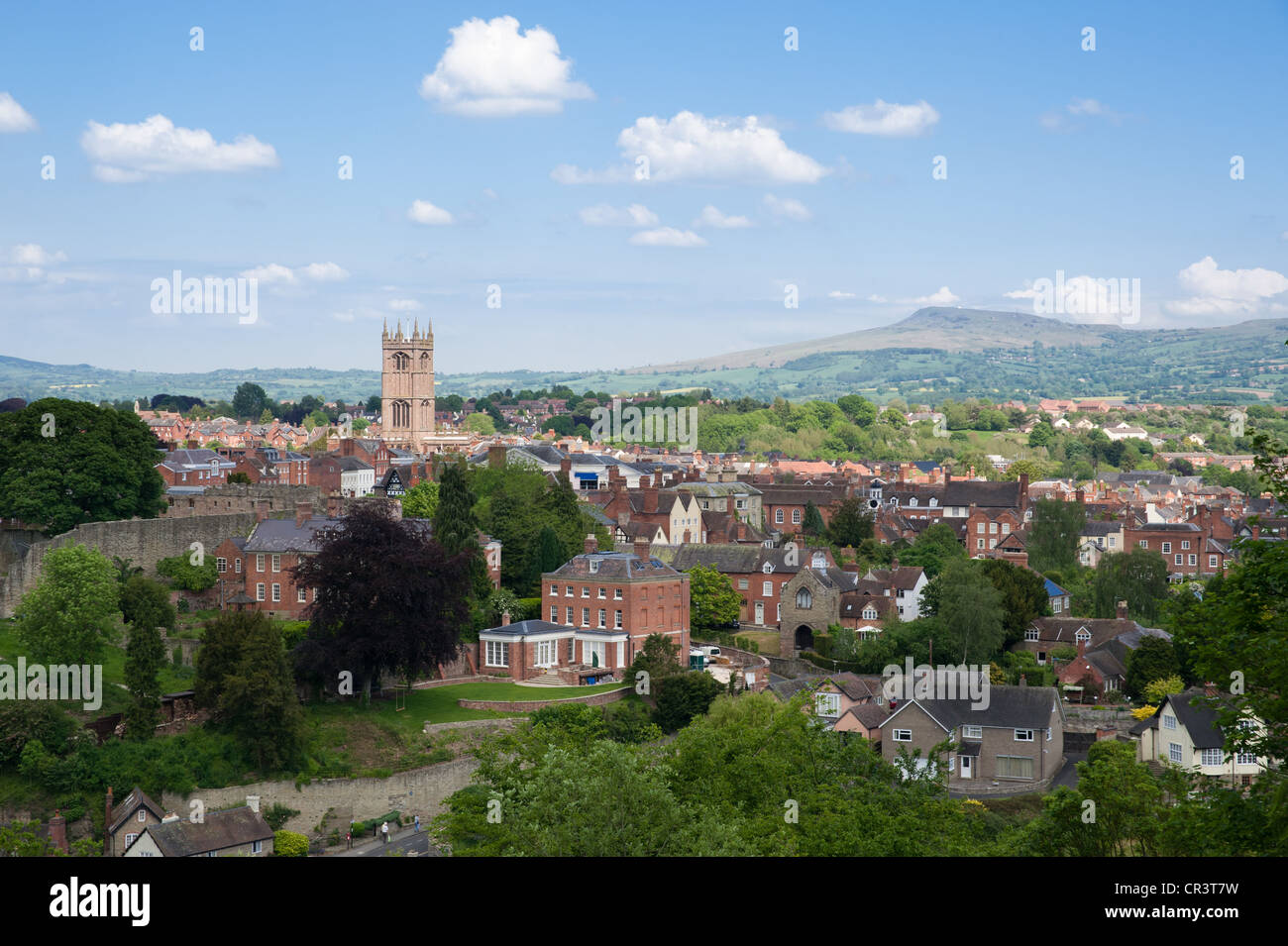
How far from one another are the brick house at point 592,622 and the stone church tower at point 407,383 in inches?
2934

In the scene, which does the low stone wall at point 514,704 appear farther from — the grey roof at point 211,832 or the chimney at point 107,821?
the chimney at point 107,821

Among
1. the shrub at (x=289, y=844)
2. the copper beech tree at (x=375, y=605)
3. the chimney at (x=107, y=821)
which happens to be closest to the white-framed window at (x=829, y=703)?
the copper beech tree at (x=375, y=605)

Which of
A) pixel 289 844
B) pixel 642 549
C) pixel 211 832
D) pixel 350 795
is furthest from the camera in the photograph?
pixel 642 549

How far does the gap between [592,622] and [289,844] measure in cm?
1584

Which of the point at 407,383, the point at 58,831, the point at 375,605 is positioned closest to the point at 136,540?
the point at 375,605

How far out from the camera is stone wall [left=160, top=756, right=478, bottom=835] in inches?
1286

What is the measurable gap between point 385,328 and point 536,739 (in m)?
96.2

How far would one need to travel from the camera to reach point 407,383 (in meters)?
120

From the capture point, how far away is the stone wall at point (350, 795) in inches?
1286

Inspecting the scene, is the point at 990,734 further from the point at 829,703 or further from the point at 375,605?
the point at 375,605

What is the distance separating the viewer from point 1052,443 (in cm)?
15475
